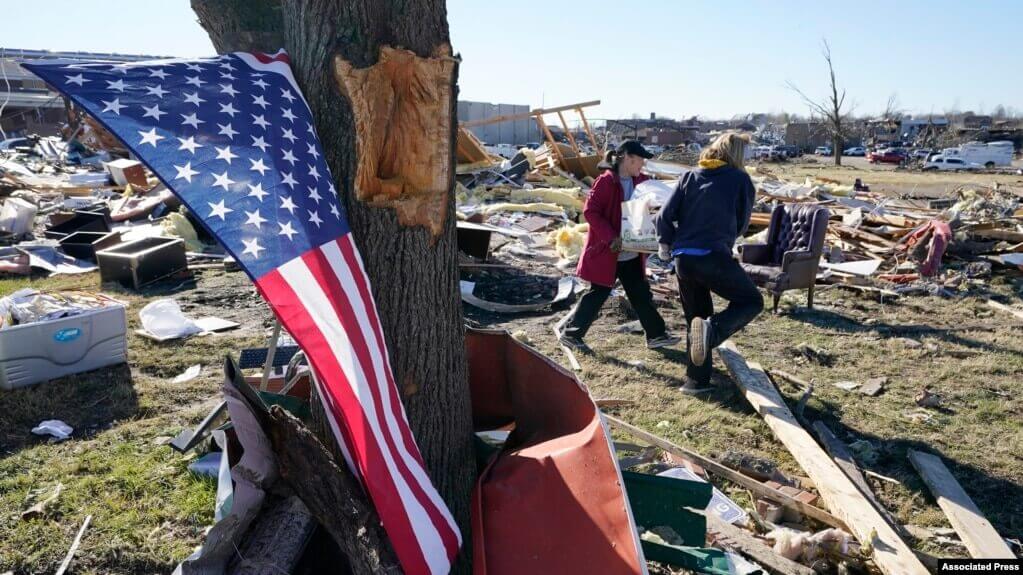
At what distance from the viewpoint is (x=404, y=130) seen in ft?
8.12

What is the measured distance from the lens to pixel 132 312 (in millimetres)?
7340

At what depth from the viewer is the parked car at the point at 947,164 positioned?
1443 inches

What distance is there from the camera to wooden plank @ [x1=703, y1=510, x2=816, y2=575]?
113 inches

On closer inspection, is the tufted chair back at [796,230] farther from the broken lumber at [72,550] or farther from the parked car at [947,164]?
the parked car at [947,164]

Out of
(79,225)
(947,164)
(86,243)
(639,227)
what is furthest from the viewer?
(947,164)

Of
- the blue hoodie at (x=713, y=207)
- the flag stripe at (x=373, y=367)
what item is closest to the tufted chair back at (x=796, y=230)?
the blue hoodie at (x=713, y=207)

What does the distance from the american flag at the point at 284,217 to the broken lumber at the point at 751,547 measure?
1385mm

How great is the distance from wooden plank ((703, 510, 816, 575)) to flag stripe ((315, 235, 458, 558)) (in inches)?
47.4

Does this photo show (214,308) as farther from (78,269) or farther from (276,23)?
(276,23)

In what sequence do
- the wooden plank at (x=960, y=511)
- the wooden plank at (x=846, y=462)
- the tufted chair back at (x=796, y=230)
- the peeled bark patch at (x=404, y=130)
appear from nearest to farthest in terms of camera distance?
the peeled bark patch at (x=404, y=130) → the wooden plank at (x=960, y=511) → the wooden plank at (x=846, y=462) → the tufted chair back at (x=796, y=230)

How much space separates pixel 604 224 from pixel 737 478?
8.68 feet

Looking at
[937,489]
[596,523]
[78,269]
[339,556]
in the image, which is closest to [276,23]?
[339,556]

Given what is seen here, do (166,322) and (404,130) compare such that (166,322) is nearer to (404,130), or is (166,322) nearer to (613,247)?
(613,247)

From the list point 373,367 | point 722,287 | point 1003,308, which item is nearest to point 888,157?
point 1003,308
